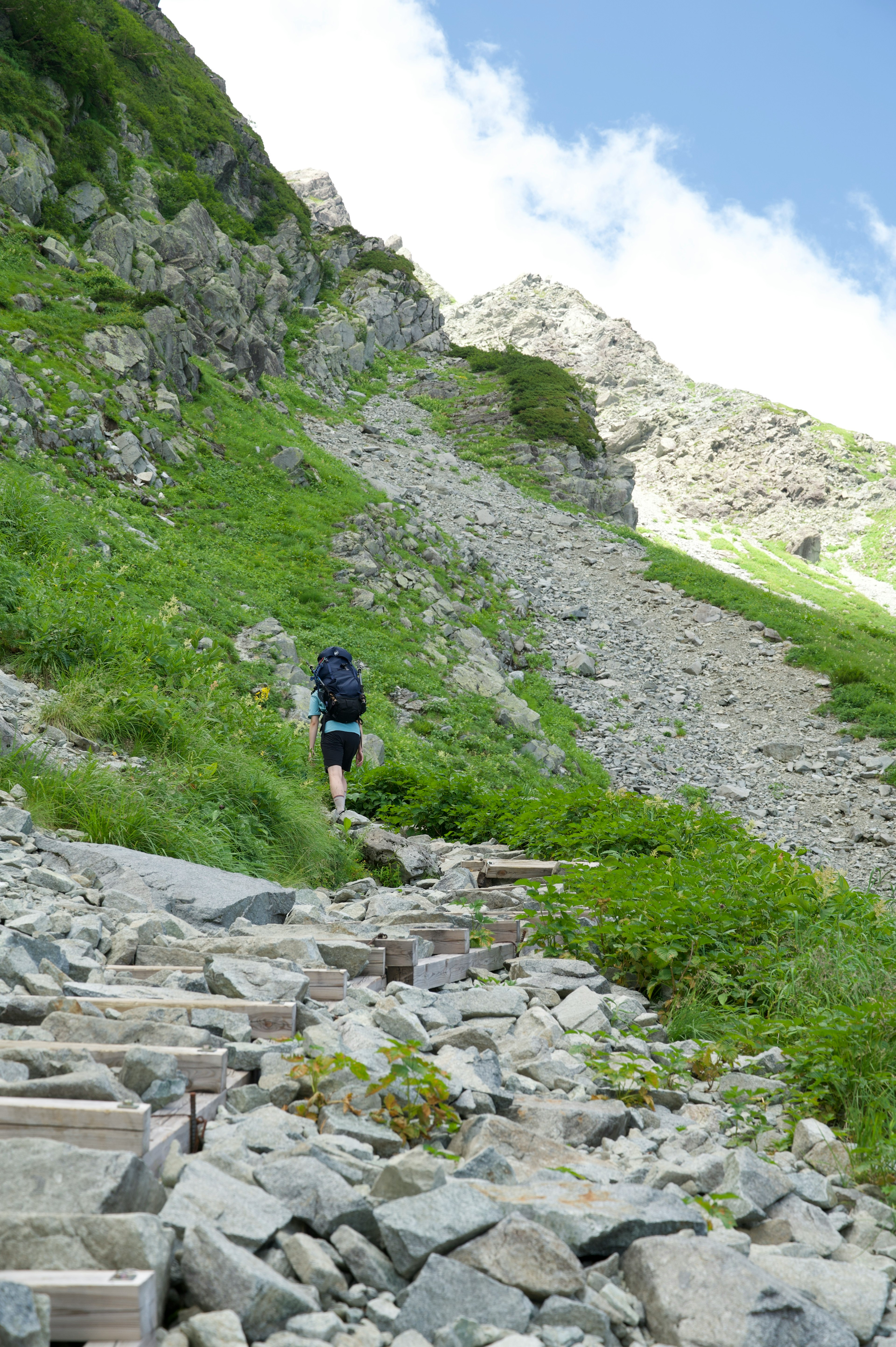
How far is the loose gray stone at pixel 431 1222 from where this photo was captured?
7.53 ft

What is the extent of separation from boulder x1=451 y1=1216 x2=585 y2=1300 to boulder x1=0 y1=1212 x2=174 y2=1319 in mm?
841

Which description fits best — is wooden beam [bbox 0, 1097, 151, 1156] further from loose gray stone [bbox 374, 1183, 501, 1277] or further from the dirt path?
the dirt path

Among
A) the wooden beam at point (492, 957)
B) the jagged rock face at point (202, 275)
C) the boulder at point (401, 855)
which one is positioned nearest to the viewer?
the wooden beam at point (492, 957)

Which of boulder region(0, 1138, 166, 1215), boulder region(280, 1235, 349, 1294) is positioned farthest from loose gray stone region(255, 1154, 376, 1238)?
boulder region(0, 1138, 166, 1215)

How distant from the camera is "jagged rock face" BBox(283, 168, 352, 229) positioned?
9756cm

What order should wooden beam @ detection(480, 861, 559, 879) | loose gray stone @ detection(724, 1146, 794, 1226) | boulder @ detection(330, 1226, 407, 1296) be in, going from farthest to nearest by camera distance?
wooden beam @ detection(480, 861, 559, 879), loose gray stone @ detection(724, 1146, 794, 1226), boulder @ detection(330, 1226, 407, 1296)

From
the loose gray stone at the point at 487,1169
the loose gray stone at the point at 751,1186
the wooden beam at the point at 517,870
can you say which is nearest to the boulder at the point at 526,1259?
the loose gray stone at the point at 487,1169

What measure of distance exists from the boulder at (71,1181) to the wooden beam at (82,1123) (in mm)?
141

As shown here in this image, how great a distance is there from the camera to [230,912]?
5.78 meters

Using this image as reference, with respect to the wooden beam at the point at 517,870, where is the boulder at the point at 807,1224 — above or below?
above

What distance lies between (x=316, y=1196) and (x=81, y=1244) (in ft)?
2.32

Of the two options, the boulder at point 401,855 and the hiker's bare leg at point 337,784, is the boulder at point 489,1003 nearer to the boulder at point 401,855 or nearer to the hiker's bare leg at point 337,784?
the boulder at point 401,855

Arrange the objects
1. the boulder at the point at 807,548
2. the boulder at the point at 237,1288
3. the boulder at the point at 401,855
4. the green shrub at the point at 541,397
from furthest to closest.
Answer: the boulder at the point at 807,548
the green shrub at the point at 541,397
the boulder at the point at 401,855
the boulder at the point at 237,1288

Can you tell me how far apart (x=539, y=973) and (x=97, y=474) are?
16809 millimetres
